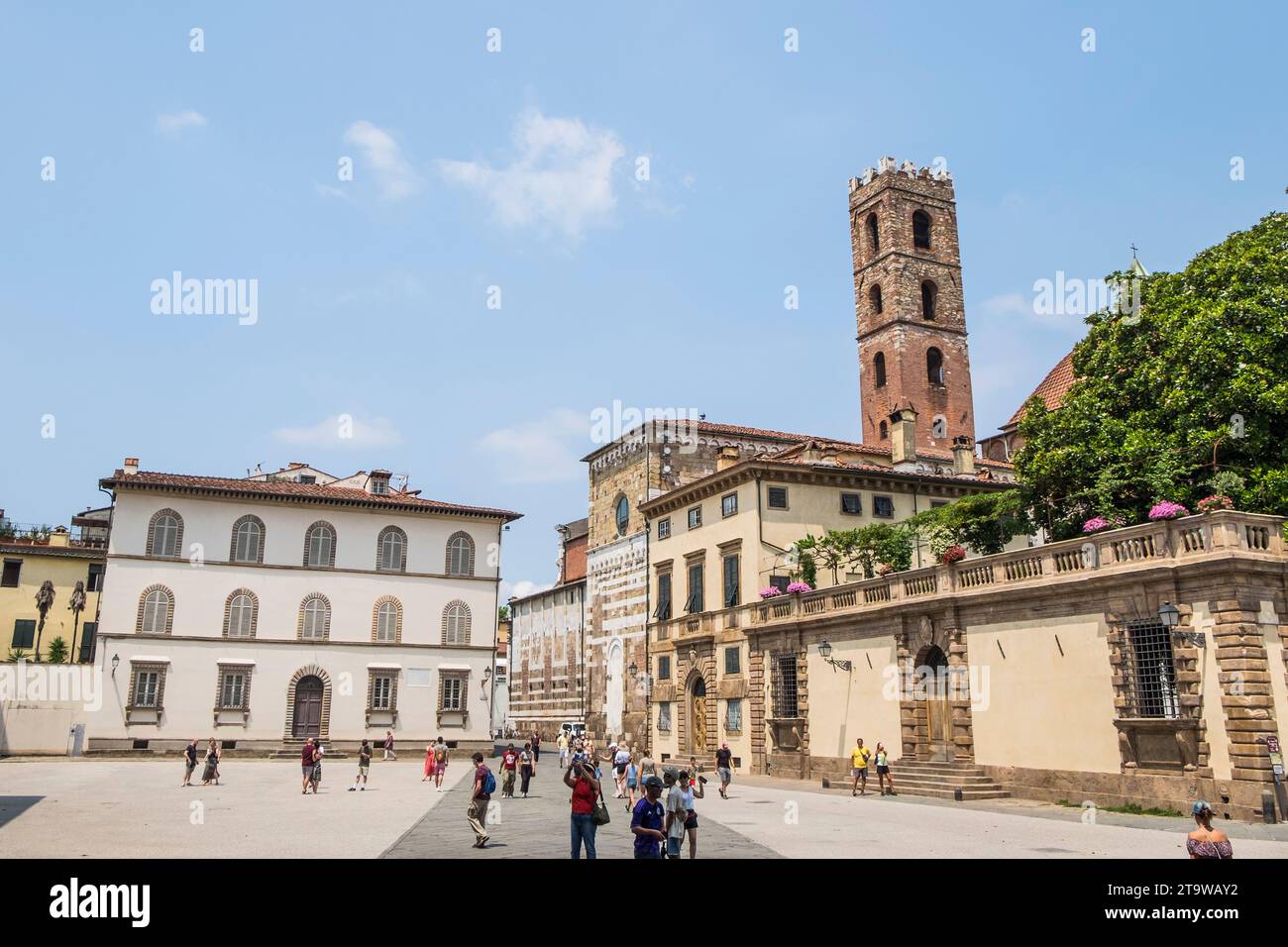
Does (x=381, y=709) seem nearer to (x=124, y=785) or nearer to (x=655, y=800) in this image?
(x=124, y=785)

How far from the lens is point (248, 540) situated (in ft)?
153

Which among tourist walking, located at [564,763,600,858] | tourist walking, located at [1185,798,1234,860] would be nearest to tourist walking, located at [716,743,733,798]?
tourist walking, located at [564,763,600,858]

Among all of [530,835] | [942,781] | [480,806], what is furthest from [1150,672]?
[480,806]

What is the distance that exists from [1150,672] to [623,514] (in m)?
33.4

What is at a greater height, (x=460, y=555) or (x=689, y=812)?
(x=460, y=555)

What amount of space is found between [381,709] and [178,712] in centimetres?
869

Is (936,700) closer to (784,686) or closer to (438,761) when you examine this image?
(784,686)

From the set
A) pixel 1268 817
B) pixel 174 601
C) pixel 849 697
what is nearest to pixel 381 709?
pixel 174 601

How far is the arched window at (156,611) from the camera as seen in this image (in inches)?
1745

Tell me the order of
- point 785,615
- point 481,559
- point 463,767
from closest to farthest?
point 785,615, point 463,767, point 481,559

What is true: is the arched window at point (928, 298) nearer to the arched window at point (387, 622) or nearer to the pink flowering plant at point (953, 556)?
the arched window at point (387, 622)

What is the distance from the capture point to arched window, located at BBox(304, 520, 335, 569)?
47.4 metres

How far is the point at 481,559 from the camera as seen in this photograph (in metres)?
50.2
